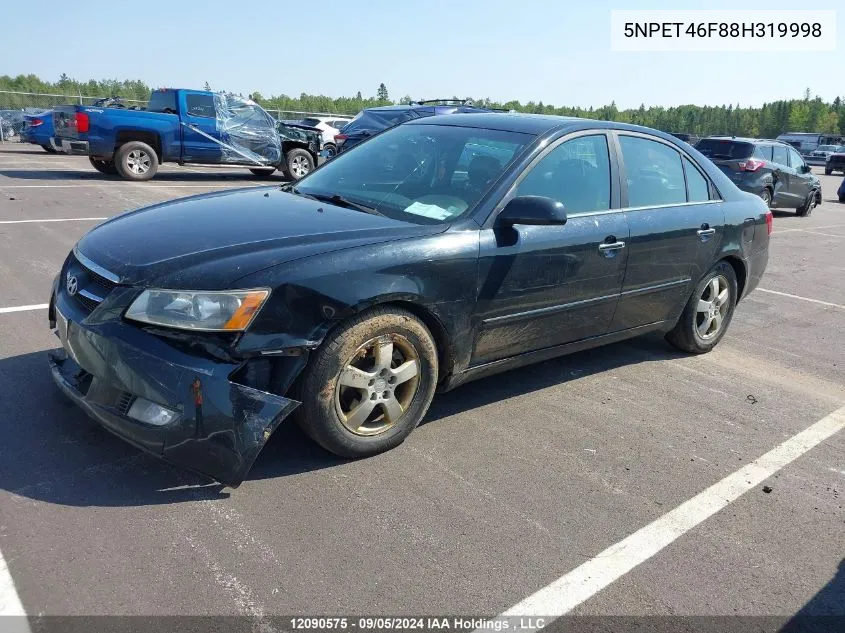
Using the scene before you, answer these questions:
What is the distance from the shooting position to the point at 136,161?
14.2m

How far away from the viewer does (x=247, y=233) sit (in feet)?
11.1

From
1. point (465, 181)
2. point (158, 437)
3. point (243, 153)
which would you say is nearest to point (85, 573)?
point (158, 437)

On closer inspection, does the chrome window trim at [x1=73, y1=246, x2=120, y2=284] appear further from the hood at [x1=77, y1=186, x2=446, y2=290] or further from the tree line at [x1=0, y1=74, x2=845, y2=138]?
the tree line at [x1=0, y1=74, x2=845, y2=138]

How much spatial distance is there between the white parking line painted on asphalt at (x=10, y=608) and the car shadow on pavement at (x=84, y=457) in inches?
18.8

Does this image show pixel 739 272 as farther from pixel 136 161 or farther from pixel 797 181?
pixel 797 181

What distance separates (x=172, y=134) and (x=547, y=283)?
12246mm

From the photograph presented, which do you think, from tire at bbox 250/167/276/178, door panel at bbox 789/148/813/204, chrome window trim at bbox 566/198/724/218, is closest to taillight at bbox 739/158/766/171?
door panel at bbox 789/148/813/204

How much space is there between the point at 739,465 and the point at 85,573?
3121 millimetres

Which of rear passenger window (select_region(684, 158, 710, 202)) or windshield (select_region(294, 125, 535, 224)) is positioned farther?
rear passenger window (select_region(684, 158, 710, 202))

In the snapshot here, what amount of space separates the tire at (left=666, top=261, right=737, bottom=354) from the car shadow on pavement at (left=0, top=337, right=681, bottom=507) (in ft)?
6.33

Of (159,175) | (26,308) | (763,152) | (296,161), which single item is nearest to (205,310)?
(26,308)

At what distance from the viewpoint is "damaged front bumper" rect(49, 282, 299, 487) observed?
287cm

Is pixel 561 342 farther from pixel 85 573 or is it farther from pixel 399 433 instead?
pixel 85 573

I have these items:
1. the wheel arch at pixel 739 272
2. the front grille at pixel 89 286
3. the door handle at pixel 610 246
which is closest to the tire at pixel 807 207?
the wheel arch at pixel 739 272
